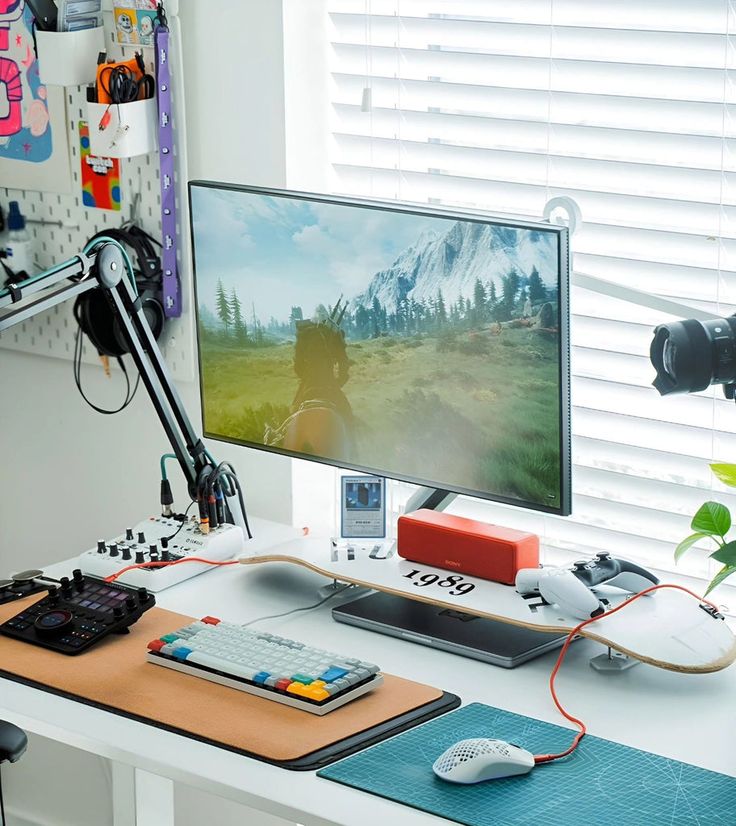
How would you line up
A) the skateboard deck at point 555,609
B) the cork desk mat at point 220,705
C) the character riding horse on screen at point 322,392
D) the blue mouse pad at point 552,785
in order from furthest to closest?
1. the character riding horse on screen at point 322,392
2. the skateboard deck at point 555,609
3. the cork desk mat at point 220,705
4. the blue mouse pad at point 552,785

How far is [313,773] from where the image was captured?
4.29 ft

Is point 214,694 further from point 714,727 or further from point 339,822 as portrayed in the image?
point 714,727

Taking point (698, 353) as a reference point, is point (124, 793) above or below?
below

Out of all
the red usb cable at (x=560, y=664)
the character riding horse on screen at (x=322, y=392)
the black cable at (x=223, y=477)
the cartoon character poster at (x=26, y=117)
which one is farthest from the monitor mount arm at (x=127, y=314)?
the red usb cable at (x=560, y=664)

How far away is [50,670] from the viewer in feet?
4.99

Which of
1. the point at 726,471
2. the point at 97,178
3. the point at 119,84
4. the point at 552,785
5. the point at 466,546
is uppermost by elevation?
the point at 119,84

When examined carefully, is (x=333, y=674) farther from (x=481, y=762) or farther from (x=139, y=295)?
(x=139, y=295)

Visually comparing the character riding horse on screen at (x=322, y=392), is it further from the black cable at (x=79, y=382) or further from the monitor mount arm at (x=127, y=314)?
the black cable at (x=79, y=382)

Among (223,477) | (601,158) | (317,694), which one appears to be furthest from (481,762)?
(601,158)

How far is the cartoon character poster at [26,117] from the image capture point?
221 cm

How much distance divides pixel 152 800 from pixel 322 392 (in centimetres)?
55

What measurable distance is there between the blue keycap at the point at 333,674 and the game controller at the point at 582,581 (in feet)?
0.84

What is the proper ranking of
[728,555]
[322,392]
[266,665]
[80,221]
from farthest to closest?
[80,221], [322,392], [266,665], [728,555]

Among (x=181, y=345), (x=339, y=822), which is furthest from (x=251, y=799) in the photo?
(x=181, y=345)
